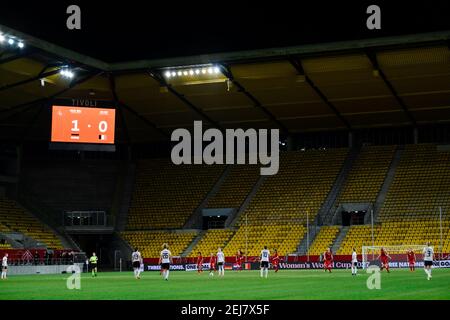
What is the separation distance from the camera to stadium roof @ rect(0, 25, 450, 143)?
49156 mm

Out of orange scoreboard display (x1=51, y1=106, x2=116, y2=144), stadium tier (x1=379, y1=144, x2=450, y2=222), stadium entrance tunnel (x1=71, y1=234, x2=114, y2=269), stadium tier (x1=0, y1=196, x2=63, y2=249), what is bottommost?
stadium entrance tunnel (x1=71, y1=234, x2=114, y2=269)

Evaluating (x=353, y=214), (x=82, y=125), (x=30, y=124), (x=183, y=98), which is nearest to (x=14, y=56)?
(x=82, y=125)

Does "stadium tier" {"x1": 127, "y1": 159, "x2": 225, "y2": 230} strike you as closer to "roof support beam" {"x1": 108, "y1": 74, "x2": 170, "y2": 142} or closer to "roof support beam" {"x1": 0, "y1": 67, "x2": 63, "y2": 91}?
"roof support beam" {"x1": 108, "y1": 74, "x2": 170, "y2": 142}

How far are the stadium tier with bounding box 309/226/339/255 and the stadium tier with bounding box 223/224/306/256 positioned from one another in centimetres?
145

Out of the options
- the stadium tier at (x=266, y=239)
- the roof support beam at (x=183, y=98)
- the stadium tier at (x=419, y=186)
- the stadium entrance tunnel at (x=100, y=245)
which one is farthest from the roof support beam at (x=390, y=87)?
the stadium entrance tunnel at (x=100, y=245)

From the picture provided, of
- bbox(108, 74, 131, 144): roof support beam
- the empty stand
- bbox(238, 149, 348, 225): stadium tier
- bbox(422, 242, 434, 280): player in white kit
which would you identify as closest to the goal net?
bbox(238, 149, 348, 225): stadium tier

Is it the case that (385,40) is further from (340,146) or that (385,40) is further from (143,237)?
(143,237)


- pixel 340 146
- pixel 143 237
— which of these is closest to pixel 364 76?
pixel 340 146

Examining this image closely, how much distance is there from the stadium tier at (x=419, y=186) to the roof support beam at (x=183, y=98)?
53.5 feet

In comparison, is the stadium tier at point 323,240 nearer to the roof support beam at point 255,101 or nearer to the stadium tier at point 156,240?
the roof support beam at point 255,101

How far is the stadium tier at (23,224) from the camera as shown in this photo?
200 feet

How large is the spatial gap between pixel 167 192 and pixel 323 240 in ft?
59.8

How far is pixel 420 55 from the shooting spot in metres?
49.1

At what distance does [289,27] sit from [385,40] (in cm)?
625
